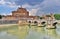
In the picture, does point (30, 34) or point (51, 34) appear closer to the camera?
point (51, 34)

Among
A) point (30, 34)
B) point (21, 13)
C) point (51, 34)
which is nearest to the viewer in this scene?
point (51, 34)

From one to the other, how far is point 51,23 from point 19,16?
16538 mm

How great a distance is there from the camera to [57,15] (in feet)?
119

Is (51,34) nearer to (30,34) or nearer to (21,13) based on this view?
(30,34)

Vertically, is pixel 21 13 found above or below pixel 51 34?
above

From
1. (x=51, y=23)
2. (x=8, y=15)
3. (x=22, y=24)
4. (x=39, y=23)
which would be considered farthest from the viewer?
(x=8, y=15)

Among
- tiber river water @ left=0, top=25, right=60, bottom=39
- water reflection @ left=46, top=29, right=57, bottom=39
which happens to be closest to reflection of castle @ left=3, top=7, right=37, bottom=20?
tiber river water @ left=0, top=25, right=60, bottom=39

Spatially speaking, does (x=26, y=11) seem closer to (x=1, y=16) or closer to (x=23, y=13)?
(x=23, y=13)

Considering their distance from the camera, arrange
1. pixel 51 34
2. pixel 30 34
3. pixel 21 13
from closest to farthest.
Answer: pixel 51 34 < pixel 30 34 < pixel 21 13

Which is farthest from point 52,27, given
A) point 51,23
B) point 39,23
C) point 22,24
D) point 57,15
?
point 57,15

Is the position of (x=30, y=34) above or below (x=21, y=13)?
below

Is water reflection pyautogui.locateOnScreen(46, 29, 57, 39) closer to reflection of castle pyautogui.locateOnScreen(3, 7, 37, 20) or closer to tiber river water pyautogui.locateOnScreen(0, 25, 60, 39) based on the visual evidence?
tiber river water pyautogui.locateOnScreen(0, 25, 60, 39)

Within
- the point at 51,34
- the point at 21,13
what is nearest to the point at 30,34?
the point at 51,34

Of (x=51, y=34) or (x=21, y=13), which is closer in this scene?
(x=51, y=34)
